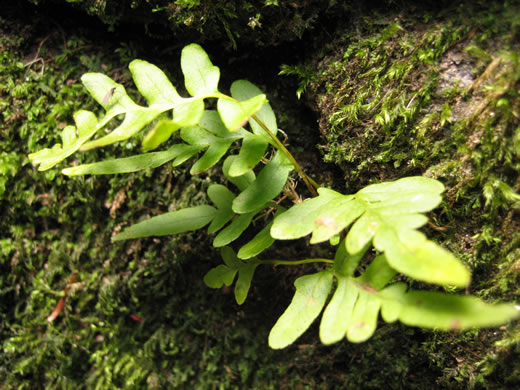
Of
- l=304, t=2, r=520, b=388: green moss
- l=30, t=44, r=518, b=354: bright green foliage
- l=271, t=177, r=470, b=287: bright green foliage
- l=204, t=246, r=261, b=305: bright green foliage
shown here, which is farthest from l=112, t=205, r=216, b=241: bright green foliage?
l=304, t=2, r=520, b=388: green moss

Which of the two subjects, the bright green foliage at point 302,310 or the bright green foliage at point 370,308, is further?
the bright green foliage at point 302,310

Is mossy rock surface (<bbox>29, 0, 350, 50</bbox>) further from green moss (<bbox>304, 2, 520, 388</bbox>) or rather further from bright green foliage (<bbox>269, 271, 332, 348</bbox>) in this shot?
bright green foliage (<bbox>269, 271, 332, 348</bbox>)

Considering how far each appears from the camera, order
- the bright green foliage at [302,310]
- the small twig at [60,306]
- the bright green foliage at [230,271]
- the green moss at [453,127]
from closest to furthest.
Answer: the bright green foliage at [302,310], the green moss at [453,127], the bright green foliage at [230,271], the small twig at [60,306]

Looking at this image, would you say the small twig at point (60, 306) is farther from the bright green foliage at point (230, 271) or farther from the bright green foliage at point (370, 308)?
the bright green foliage at point (370, 308)

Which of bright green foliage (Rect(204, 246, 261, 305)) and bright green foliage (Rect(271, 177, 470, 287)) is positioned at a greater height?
bright green foliage (Rect(271, 177, 470, 287))

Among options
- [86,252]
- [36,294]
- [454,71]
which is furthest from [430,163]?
[36,294]

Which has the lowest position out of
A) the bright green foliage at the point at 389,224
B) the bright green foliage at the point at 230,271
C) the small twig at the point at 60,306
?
the small twig at the point at 60,306

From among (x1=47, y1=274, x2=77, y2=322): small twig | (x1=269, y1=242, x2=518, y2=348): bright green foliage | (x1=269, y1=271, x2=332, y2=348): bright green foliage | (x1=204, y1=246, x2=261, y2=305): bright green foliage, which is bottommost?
(x1=47, y1=274, x2=77, y2=322): small twig

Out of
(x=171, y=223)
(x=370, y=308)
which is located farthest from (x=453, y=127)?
(x=171, y=223)

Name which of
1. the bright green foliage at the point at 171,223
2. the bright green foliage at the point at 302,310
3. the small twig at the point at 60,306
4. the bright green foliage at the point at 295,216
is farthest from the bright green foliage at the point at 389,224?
the small twig at the point at 60,306

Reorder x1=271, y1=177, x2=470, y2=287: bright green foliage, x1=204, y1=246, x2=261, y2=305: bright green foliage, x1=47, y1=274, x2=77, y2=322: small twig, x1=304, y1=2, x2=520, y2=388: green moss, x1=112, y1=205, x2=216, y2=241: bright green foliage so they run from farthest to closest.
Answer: x1=47, y1=274, x2=77, y2=322: small twig
x1=204, y1=246, x2=261, y2=305: bright green foliage
x1=112, y1=205, x2=216, y2=241: bright green foliage
x1=304, y1=2, x2=520, y2=388: green moss
x1=271, y1=177, x2=470, y2=287: bright green foliage
